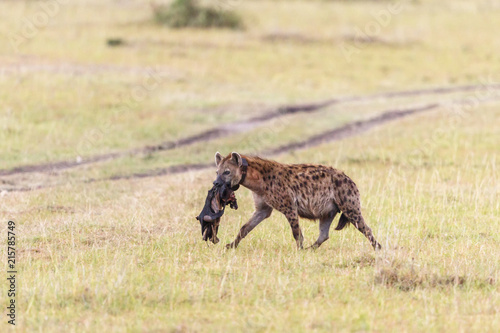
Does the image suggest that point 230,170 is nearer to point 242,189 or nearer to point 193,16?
point 242,189

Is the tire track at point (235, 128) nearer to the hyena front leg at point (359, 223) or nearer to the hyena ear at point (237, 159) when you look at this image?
the hyena ear at point (237, 159)

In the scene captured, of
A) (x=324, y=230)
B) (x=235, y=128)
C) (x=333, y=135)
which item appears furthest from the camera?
(x=235, y=128)

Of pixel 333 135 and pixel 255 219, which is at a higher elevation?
pixel 333 135

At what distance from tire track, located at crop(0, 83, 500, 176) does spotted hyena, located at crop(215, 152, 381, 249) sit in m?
7.01

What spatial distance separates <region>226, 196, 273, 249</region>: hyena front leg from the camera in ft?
29.2

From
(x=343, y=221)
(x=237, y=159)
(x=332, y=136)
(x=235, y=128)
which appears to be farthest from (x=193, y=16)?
(x=237, y=159)

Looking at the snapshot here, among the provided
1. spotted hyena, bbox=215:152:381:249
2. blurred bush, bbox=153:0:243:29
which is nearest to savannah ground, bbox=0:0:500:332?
spotted hyena, bbox=215:152:381:249

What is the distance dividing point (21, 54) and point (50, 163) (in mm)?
12199

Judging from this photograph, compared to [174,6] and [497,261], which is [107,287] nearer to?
[497,261]

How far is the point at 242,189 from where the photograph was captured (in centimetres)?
1299

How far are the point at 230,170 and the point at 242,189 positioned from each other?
435 cm

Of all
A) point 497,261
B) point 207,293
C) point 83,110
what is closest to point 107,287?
point 207,293

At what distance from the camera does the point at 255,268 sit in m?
8.02

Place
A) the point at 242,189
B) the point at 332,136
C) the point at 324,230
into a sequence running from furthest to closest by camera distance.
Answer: the point at 332,136, the point at 242,189, the point at 324,230
